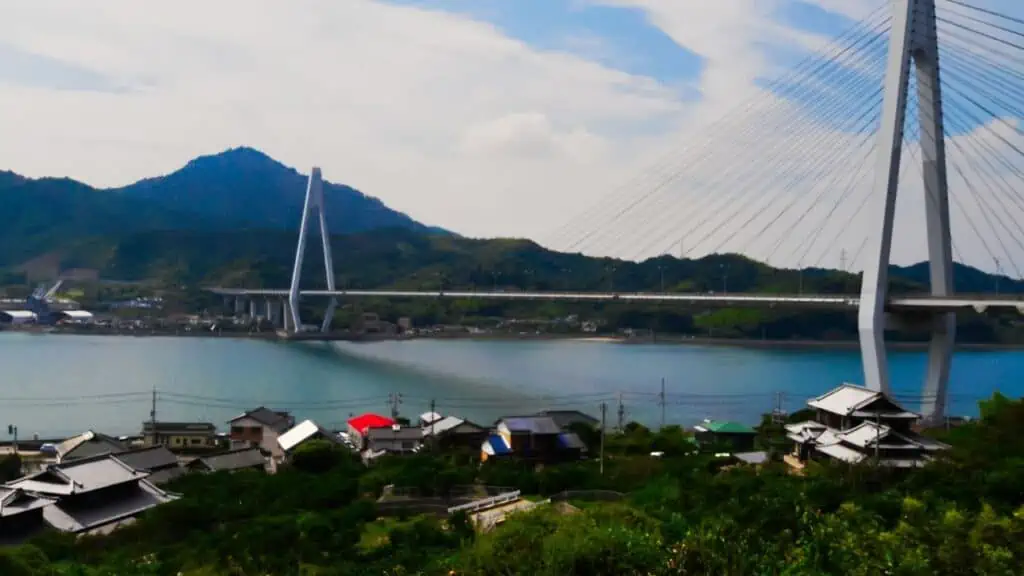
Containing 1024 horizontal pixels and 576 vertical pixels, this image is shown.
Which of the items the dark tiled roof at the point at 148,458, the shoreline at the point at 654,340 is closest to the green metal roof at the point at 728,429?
the dark tiled roof at the point at 148,458

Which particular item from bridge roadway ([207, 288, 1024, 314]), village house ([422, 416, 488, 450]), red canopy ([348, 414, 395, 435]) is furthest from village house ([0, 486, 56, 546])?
bridge roadway ([207, 288, 1024, 314])

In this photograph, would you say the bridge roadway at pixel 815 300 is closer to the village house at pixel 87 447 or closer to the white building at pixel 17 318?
the village house at pixel 87 447

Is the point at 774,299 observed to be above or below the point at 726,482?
above

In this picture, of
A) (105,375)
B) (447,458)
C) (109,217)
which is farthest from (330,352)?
(109,217)

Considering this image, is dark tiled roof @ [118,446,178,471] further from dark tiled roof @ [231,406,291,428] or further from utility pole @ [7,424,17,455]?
dark tiled roof @ [231,406,291,428]

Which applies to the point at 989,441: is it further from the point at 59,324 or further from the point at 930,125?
the point at 59,324

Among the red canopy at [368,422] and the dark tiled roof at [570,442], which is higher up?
the dark tiled roof at [570,442]

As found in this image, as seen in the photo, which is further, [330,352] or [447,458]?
[330,352]

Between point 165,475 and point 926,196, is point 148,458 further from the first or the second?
point 926,196
